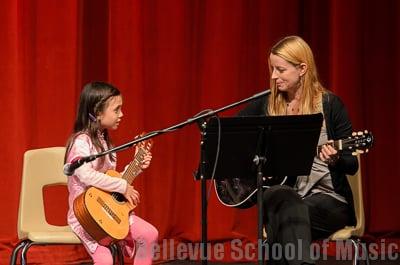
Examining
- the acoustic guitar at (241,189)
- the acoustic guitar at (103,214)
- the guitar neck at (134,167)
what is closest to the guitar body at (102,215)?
the acoustic guitar at (103,214)

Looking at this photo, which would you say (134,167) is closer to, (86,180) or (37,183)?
(86,180)

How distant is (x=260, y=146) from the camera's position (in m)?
3.20

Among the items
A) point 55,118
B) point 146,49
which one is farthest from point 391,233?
point 55,118

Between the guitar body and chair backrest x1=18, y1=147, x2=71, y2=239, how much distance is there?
1.43 ft

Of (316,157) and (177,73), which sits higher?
(177,73)

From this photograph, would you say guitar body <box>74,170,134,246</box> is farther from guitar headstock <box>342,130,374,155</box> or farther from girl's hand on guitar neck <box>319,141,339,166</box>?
guitar headstock <box>342,130,374,155</box>

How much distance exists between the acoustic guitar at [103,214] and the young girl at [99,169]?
1.6 inches

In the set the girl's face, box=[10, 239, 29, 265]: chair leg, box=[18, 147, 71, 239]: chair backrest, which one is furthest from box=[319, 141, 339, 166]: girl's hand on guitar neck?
box=[10, 239, 29, 265]: chair leg

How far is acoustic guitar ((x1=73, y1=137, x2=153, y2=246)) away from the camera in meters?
3.61

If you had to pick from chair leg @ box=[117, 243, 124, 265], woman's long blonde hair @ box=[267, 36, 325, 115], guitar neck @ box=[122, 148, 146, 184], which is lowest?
chair leg @ box=[117, 243, 124, 265]

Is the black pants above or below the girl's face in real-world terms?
below

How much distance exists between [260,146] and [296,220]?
0.44 m

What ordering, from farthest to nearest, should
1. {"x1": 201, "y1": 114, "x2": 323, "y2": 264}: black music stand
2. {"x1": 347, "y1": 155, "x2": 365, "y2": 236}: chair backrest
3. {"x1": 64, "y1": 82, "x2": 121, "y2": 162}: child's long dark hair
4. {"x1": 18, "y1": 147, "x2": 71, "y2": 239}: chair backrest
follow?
{"x1": 347, "y1": 155, "x2": 365, "y2": 236}: chair backrest → {"x1": 18, "y1": 147, "x2": 71, "y2": 239}: chair backrest → {"x1": 64, "y1": 82, "x2": 121, "y2": 162}: child's long dark hair → {"x1": 201, "y1": 114, "x2": 323, "y2": 264}: black music stand

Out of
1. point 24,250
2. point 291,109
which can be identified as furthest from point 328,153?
point 24,250
